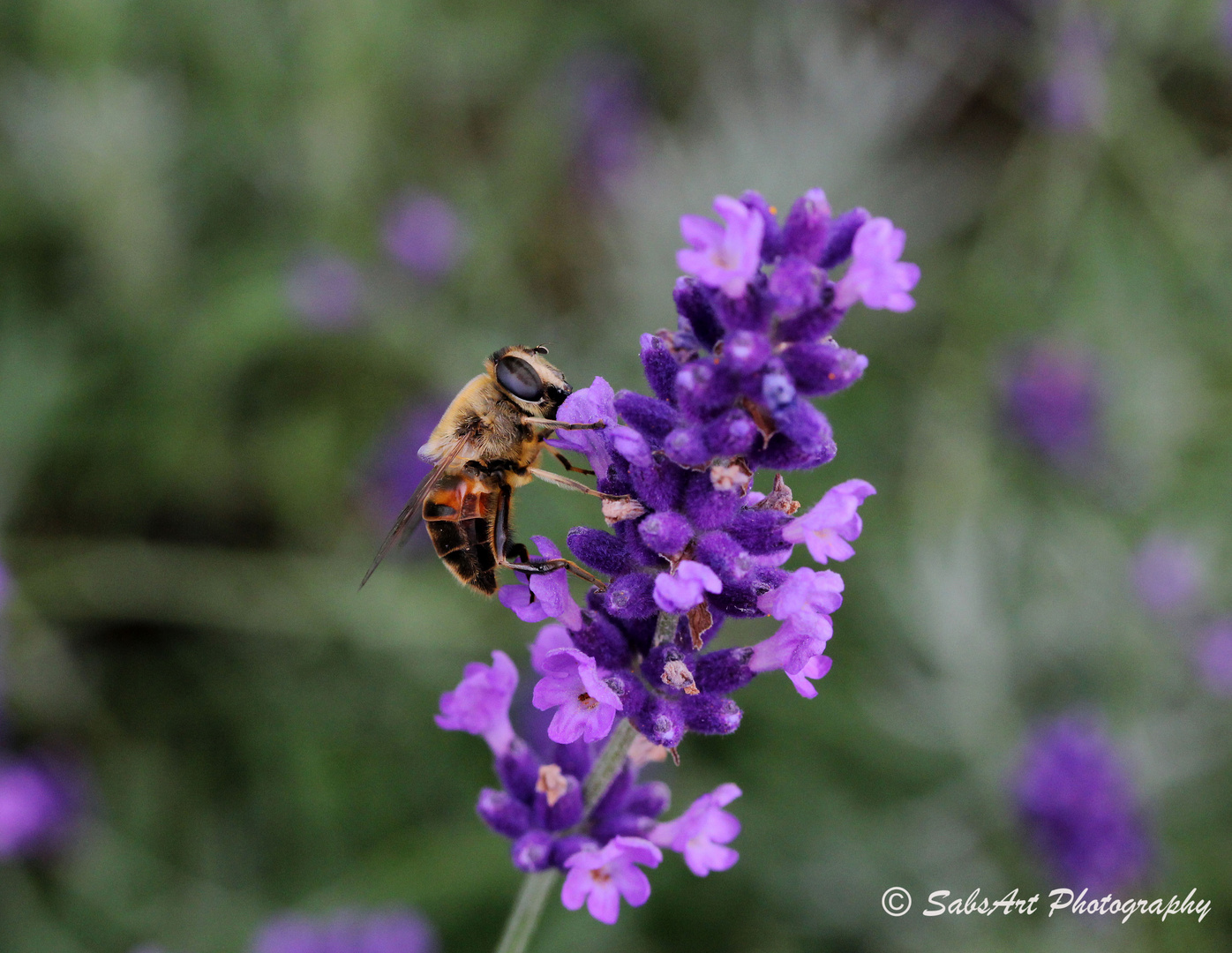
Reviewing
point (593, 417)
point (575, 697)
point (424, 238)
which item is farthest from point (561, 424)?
point (424, 238)

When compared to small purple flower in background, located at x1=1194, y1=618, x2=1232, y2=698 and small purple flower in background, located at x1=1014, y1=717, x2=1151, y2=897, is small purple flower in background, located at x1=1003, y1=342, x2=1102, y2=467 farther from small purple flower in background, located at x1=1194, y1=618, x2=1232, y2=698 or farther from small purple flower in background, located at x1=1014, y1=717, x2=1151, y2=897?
small purple flower in background, located at x1=1014, y1=717, x2=1151, y2=897

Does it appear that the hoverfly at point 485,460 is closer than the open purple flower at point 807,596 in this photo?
No

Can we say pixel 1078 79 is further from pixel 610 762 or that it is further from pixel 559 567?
pixel 610 762

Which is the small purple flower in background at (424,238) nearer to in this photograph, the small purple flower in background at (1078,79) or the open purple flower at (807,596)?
the small purple flower in background at (1078,79)

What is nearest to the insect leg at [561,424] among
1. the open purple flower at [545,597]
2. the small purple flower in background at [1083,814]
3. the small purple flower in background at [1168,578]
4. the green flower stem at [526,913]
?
the open purple flower at [545,597]

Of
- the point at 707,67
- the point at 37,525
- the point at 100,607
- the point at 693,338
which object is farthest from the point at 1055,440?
the point at 37,525

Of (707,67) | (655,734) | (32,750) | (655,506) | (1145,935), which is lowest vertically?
(32,750)

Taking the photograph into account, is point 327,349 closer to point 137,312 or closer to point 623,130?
point 137,312
